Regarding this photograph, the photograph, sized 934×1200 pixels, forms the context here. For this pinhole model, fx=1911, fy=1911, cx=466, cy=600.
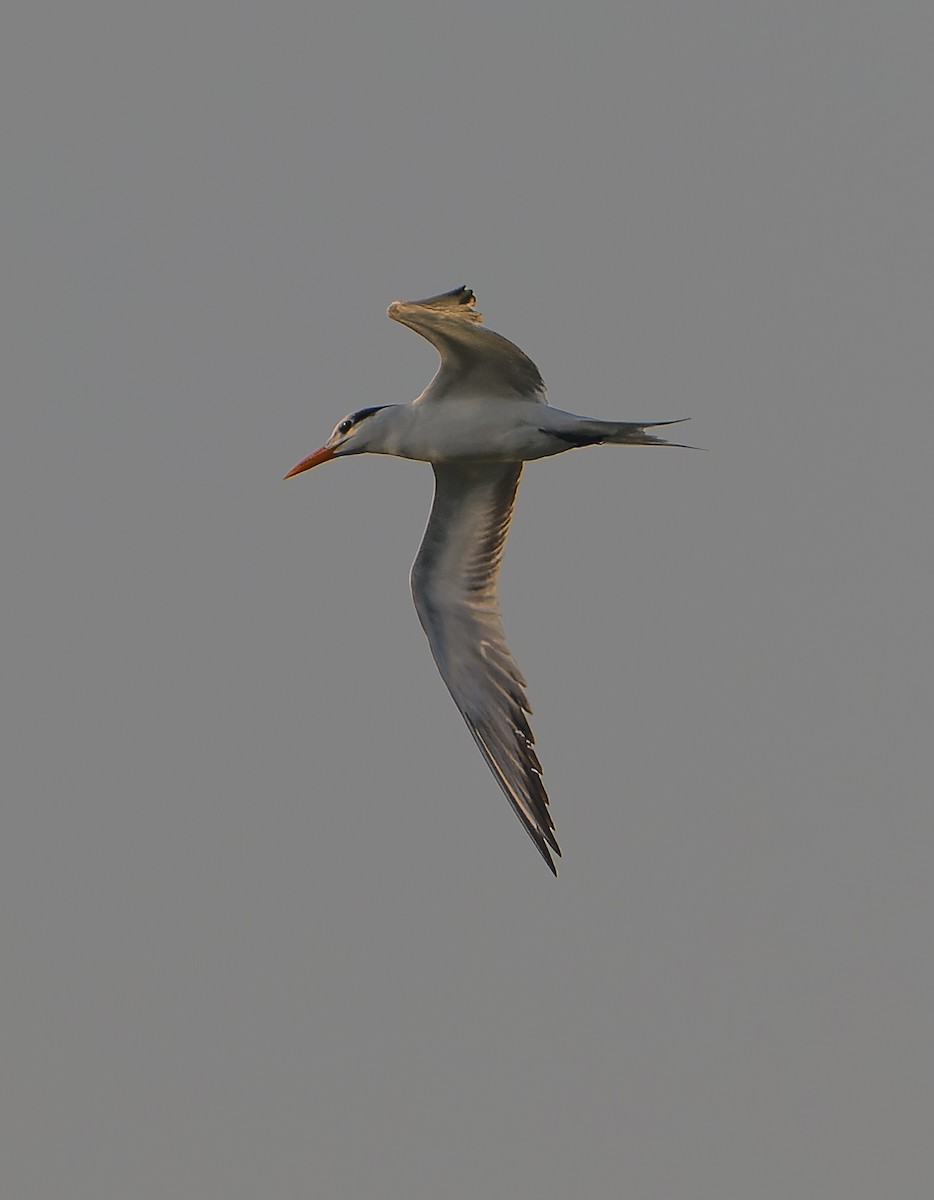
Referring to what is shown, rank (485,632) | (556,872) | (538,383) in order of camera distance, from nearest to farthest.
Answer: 1. (556,872)
2. (538,383)
3. (485,632)

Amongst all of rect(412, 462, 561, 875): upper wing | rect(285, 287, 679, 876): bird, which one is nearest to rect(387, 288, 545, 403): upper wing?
rect(285, 287, 679, 876): bird

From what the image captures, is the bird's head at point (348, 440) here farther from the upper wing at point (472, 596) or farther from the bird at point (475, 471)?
the upper wing at point (472, 596)

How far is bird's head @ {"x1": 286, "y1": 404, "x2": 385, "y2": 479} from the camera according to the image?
14.0 meters

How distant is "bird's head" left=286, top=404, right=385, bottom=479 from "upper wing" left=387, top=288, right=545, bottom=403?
0.51 metres

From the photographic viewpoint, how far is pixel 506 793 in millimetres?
13586

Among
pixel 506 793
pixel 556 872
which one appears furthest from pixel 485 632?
pixel 556 872

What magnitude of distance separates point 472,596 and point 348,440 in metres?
1.61

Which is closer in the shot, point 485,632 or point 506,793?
point 506,793

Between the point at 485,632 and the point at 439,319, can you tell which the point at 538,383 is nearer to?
the point at 439,319

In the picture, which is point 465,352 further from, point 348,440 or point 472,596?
point 472,596

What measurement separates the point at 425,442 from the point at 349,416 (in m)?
0.80

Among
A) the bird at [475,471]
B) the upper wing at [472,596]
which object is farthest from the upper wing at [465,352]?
the upper wing at [472,596]

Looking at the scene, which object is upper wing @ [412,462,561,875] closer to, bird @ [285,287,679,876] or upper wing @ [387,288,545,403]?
bird @ [285,287,679,876]

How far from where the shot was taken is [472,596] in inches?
585
